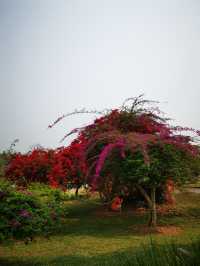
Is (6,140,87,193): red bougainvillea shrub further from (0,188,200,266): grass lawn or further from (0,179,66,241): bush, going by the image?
(0,179,66,241): bush

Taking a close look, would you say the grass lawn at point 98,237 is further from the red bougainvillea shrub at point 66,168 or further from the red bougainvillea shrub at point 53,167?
the red bougainvillea shrub at point 53,167

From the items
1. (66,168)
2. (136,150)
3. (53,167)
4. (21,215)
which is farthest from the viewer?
(53,167)

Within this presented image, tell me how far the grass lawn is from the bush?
0.63m

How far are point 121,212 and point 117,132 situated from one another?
6574 millimetres

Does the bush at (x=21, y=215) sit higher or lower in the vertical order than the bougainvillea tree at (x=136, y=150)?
lower

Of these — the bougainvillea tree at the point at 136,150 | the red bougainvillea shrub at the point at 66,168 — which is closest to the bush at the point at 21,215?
the bougainvillea tree at the point at 136,150

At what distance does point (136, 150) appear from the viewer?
1209 cm

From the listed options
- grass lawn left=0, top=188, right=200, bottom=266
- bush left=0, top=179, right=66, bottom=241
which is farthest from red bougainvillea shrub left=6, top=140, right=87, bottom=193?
bush left=0, top=179, right=66, bottom=241

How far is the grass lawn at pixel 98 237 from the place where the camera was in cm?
948

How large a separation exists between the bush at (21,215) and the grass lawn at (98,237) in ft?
2.08

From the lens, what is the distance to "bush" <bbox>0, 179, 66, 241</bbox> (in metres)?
7.24

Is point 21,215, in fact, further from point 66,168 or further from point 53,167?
point 53,167

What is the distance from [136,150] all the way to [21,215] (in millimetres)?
5695

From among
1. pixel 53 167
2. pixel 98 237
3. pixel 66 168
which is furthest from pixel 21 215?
pixel 53 167
